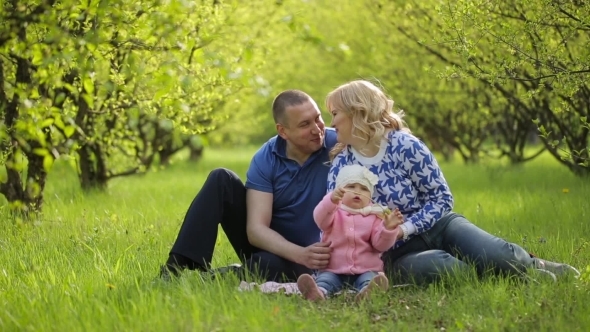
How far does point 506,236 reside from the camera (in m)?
6.59

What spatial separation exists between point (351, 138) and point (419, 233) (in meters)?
0.65

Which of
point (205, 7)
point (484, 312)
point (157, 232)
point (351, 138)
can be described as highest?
point (205, 7)

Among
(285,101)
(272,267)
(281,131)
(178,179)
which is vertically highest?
(285,101)

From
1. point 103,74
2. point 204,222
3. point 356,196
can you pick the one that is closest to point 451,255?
point 356,196

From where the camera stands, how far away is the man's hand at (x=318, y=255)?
479 centimetres

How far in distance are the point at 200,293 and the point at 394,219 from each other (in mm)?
1055

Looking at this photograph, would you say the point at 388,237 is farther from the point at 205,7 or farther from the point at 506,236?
the point at 205,7

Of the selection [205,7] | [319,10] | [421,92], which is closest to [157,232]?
[205,7]

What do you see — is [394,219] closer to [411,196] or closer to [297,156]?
[411,196]

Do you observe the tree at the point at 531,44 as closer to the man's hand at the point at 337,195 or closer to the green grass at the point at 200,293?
the green grass at the point at 200,293

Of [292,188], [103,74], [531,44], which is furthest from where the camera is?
[103,74]

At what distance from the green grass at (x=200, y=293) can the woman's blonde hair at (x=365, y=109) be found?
897mm

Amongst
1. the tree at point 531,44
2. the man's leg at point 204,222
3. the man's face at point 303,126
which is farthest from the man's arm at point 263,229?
the tree at point 531,44

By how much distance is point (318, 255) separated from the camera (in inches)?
188
